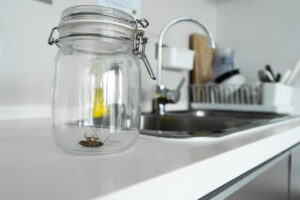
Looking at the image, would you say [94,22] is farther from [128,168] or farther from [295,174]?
[295,174]

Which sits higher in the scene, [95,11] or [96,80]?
[95,11]

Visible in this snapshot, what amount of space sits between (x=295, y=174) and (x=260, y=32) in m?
1.08

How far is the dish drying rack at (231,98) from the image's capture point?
1.29m

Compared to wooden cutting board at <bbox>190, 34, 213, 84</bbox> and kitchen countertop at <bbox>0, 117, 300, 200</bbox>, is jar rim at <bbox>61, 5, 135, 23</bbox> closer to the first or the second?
kitchen countertop at <bbox>0, 117, 300, 200</bbox>

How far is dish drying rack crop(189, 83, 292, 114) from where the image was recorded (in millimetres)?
1294

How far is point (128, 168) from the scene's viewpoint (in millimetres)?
325

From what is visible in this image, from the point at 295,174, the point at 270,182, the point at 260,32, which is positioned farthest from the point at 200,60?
the point at 270,182

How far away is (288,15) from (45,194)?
66.8 inches

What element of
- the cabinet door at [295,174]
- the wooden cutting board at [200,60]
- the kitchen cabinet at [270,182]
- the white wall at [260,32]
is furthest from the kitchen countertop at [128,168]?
the white wall at [260,32]

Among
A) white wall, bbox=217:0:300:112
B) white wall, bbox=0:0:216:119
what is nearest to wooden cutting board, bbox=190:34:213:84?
white wall, bbox=217:0:300:112

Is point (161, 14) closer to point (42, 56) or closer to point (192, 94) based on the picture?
point (192, 94)

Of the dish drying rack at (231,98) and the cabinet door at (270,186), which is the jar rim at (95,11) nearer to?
the cabinet door at (270,186)

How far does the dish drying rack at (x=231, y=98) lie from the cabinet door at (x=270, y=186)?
592 millimetres

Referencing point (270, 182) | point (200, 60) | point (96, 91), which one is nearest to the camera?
point (96, 91)
